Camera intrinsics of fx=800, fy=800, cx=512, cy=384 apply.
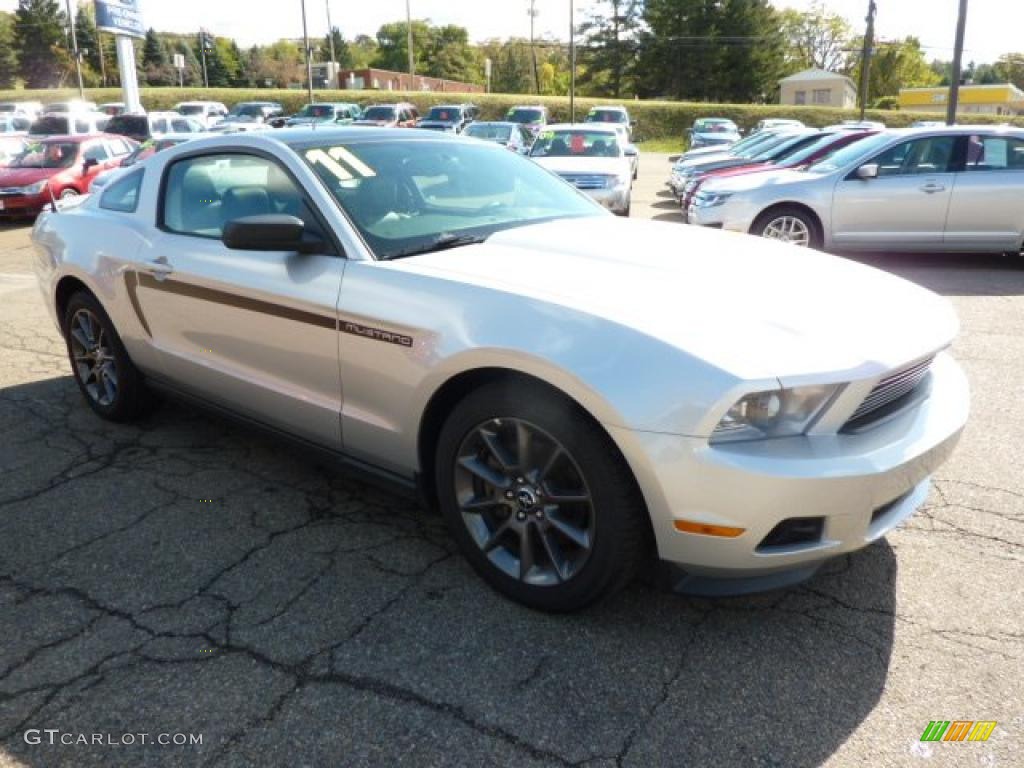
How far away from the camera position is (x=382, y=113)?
109ft

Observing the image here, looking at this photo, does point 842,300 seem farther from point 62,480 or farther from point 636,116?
point 636,116

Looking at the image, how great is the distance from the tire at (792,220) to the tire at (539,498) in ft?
25.0

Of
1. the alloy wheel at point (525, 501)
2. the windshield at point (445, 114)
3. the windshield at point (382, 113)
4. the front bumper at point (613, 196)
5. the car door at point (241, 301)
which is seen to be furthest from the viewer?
the windshield at point (382, 113)

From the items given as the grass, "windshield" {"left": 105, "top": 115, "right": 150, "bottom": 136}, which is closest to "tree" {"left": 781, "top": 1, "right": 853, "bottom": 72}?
the grass

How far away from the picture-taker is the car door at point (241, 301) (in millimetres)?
3070

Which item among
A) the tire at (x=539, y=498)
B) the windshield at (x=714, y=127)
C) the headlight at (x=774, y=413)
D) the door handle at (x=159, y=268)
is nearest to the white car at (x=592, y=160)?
the door handle at (x=159, y=268)

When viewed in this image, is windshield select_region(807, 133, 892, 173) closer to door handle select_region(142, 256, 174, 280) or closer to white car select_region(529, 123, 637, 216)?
white car select_region(529, 123, 637, 216)

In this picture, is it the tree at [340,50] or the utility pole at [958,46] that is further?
the tree at [340,50]

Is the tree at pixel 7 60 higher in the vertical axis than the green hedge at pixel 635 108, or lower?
higher

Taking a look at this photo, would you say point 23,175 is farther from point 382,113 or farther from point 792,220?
point 382,113

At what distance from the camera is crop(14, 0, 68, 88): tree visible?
9150cm

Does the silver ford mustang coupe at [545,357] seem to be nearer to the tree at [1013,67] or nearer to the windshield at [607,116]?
A: the windshield at [607,116]

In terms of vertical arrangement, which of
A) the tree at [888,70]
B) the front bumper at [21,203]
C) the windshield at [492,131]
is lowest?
the front bumper at [21,203]

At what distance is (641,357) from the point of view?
2.27 m
